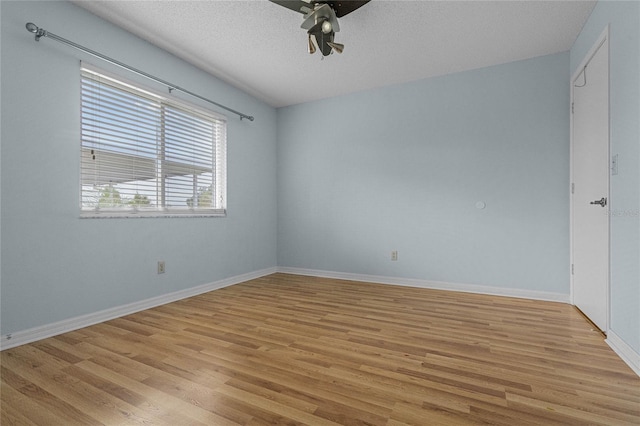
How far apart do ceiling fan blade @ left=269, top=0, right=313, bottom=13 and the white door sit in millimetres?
2177

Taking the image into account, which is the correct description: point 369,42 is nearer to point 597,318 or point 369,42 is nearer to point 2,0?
point 2,0

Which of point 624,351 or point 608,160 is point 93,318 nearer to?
point 624,351

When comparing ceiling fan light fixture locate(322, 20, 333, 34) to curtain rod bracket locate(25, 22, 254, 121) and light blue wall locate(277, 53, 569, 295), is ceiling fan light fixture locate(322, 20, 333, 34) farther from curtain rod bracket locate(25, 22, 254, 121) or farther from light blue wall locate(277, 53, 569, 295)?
light blue wall locate(277, 53, 569, 295)

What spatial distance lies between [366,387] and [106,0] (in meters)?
3.27

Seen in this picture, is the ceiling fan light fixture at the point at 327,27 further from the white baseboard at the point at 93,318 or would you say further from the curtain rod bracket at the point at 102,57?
the white baseboard at the point at 93,318

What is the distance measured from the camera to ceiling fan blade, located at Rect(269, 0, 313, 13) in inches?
87.2

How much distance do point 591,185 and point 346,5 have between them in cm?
245

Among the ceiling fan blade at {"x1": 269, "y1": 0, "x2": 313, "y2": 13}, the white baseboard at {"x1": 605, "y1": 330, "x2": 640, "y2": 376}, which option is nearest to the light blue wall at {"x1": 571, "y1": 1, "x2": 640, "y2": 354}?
the white baseboard at {"x1": 605, "y1": 330, "x2": 640, "y2": 376}

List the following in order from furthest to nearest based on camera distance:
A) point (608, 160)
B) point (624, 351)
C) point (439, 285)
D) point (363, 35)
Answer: point (439, 285) < point (363, 35) < point (608, 160) < point (624, 351)

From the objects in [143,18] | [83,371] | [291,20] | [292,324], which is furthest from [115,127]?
[292,324]

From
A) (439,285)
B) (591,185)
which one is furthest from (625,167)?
(439,285)

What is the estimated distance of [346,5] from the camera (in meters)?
2.25

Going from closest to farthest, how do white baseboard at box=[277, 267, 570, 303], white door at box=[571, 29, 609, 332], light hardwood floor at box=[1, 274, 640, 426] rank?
light hardwood floor at box=[1, 274, 640, 426], white door at box=[571, 29, 609, 332], white baseboard at box=[277, 267, 570, 303]

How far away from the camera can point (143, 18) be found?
2533 millimetres
